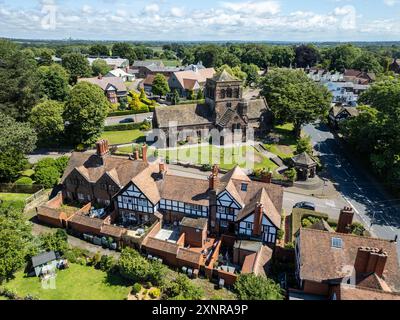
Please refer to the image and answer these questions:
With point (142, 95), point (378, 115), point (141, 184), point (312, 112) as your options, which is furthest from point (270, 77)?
point (141, 184)

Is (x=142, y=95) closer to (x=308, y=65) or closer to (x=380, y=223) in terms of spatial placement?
(x=380, y=223)

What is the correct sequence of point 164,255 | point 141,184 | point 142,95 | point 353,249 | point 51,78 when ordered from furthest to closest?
point 142,95 < point 51,78 < point 141,184 < point 164,255 < point 353,249

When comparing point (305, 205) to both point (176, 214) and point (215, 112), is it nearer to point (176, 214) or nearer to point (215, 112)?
point (176, 214)

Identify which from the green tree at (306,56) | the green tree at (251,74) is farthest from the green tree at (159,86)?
the green tree at (306,56)

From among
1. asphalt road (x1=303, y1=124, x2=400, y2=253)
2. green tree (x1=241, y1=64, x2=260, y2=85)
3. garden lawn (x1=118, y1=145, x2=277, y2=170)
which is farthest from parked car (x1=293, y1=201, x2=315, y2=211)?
green tree (x1=241, y1=64, x2=260, y2=85)

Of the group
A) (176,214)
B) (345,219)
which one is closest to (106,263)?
(176,214)

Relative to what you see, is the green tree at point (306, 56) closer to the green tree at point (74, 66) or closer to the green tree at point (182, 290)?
the green tree at point (74, 66)
